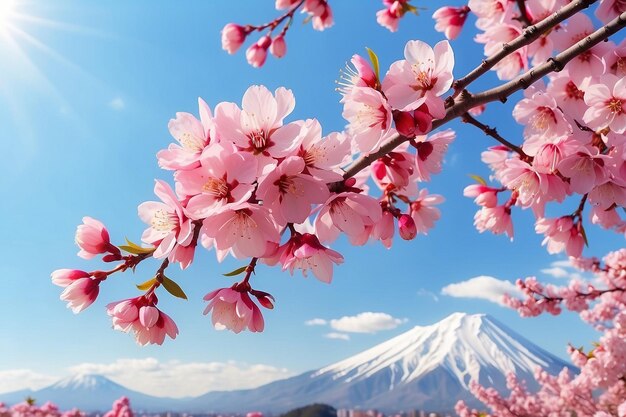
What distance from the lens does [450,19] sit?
2.50 m

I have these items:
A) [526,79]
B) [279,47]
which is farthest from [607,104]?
[279,47]

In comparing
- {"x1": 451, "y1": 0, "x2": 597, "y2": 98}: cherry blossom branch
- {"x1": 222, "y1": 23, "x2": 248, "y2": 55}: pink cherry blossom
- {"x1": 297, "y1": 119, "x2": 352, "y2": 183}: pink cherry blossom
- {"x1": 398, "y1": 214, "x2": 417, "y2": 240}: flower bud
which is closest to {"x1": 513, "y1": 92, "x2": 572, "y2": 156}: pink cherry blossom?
{"x1": 451, "y1": 0, "x2": 597, "y2": 98}: cherry blossom branch

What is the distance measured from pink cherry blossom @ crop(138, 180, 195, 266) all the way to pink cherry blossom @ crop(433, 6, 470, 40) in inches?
78.2

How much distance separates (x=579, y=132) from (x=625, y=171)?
20cm

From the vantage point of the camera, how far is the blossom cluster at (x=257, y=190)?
98 centimetres

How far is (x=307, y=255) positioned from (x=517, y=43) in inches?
29.3

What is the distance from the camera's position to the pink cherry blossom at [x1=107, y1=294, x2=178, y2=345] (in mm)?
1169

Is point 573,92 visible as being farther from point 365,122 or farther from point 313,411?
point 313,411

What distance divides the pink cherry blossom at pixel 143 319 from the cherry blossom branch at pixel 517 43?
905mm

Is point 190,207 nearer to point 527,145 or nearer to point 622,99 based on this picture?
point 527,145

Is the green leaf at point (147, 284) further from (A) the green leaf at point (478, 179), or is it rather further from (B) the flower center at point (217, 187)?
(A) the green leaf at point (478, 179)

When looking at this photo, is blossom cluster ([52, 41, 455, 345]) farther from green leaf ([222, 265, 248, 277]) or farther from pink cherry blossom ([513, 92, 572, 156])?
pink cherry blossom ([513, 92, 572, 156])

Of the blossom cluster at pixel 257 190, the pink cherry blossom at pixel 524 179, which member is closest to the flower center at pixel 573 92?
the pink cherry blossom at pixel 524 179

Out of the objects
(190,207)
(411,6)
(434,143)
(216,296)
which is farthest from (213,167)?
(411,6)
